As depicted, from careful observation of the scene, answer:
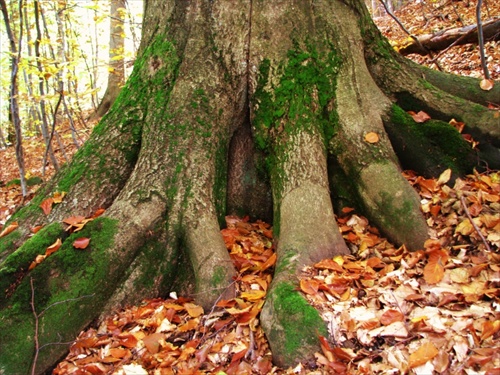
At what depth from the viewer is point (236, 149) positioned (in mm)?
3738

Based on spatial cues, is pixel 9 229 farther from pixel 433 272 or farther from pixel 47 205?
pixel 433 272

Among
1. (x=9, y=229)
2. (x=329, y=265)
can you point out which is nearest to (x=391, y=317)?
(x=329, y=265)

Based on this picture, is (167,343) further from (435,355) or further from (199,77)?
(199,77)

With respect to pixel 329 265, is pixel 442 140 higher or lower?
higher

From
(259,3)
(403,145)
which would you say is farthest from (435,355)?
(259,3)

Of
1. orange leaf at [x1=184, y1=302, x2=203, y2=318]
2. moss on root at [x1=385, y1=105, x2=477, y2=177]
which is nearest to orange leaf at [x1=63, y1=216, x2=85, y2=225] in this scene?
orange leaf at [x1=184, y1=302, x2=203, y2=318]

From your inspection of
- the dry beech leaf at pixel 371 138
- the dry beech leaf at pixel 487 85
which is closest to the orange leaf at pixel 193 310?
the dry beech leaf at pixel 371 138

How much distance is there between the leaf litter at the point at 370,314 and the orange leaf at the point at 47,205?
3.79ft

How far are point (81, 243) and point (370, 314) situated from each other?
6.97ft

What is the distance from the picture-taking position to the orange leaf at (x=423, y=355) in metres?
1.83

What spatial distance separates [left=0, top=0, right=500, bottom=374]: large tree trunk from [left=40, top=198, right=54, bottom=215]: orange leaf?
6cm

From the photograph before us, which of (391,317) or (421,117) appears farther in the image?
(421,117)

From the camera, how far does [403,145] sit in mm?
3377

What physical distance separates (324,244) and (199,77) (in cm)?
191
